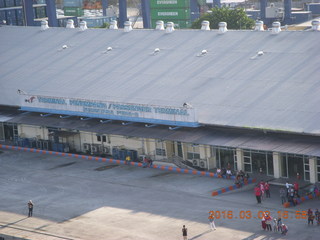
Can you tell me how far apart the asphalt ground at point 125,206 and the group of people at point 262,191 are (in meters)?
0.54

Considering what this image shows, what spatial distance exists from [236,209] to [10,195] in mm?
17427

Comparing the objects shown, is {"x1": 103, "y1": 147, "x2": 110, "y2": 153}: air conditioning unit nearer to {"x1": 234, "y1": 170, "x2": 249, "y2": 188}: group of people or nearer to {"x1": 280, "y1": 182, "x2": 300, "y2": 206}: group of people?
{"x1": 234, "y1": 170, "x2": 249, "y2": 188}: group of people

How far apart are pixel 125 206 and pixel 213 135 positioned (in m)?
10.2

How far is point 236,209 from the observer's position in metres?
51.0

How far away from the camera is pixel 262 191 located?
52375 millimetres

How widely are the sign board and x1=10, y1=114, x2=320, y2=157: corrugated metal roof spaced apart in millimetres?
710

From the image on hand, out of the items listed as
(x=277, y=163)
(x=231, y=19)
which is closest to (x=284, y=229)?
(x=277, y=163)

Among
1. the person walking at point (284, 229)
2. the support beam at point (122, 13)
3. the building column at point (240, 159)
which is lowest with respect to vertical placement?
the person walking at point (284, 229)

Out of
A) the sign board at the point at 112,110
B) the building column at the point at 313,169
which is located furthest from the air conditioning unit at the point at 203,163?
the building column at the point at 313,169

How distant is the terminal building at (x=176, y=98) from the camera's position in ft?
190

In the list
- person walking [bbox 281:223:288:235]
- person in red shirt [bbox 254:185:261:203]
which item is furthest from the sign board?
person walking [bbox 281:223:288:235]

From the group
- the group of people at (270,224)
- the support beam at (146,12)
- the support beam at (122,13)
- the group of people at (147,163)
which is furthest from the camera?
the support beam at (122,13)

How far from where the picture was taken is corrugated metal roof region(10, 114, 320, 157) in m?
54.6

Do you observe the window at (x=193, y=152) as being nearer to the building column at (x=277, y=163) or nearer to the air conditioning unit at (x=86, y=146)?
the building column at (x=277, y=163)
